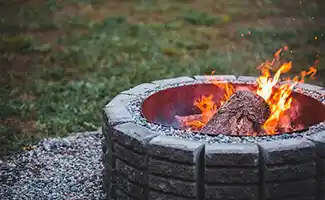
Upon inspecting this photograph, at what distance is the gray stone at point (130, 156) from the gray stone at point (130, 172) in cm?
3

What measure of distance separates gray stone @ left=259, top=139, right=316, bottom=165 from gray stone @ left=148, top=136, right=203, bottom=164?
1.12 feet

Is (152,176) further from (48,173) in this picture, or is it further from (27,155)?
(27,155)

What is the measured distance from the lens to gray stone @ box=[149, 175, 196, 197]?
2590 mm

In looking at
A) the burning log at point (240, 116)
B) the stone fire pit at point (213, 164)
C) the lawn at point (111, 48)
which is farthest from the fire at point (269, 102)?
the lawn at point (111, 48)

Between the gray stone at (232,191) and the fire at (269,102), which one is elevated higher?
the fire at (269,102)

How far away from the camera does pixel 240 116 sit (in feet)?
9.99

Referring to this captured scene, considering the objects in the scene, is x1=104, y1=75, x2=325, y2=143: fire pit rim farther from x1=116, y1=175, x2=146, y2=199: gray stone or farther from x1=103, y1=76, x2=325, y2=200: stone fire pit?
x1=116, y1=175, x2=146, y2=199: gray stone

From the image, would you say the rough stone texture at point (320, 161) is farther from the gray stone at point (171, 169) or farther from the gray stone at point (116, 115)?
the gray stone at point (116, 115)

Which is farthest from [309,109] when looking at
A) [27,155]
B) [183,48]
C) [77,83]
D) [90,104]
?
[183,48]

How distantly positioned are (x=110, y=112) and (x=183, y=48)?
169 inches

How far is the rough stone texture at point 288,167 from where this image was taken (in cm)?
254

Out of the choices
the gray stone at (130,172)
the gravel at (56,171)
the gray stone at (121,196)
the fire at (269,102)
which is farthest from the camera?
the gravel at (56,171)

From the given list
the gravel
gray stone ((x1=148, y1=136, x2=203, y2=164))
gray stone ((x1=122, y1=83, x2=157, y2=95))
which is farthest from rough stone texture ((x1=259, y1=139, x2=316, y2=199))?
the gravel

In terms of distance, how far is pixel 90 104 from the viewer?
527 centimetres
